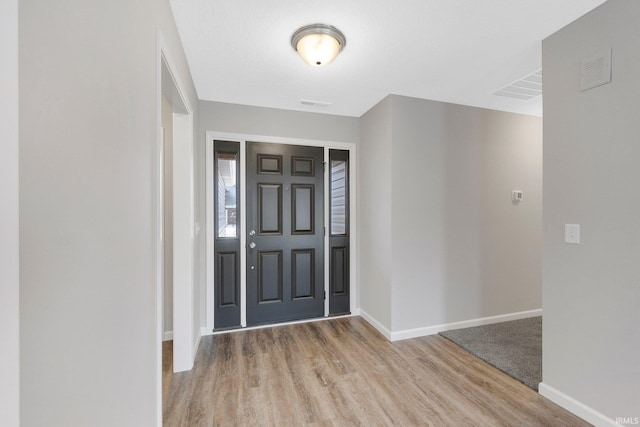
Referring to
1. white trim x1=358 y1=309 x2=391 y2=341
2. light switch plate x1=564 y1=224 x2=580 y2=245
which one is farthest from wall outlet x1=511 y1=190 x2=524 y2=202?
white trim x1=358 y1=309 x2=391 y2=341

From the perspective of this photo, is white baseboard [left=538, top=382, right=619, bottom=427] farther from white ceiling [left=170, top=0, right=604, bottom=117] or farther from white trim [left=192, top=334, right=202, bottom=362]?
white trim [left=192, top=334, right=202, bottom=362]

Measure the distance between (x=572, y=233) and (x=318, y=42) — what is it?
202 cm

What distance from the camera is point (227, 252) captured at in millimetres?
2916

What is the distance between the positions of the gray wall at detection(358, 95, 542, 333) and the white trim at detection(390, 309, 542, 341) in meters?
0.05

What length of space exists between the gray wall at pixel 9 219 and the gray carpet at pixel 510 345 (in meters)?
2.70

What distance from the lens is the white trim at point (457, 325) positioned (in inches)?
107

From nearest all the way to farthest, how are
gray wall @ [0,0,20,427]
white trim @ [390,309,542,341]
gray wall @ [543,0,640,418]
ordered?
gray wall @ [0,0,20,427], gray wall @ [543,0,640,418], white trim @ [390,309,542,341]

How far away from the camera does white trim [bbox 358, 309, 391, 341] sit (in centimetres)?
275

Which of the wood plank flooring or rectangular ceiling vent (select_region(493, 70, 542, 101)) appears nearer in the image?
the wood plank flooring

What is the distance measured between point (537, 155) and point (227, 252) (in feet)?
12.4

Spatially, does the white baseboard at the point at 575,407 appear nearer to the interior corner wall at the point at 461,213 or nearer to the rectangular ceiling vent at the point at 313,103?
the interior corner wall at the point at 461,213

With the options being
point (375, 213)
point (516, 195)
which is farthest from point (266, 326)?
point (516, 195)

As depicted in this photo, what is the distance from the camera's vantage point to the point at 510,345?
8.32 ft

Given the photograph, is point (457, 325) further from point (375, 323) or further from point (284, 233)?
point (284, 233)
